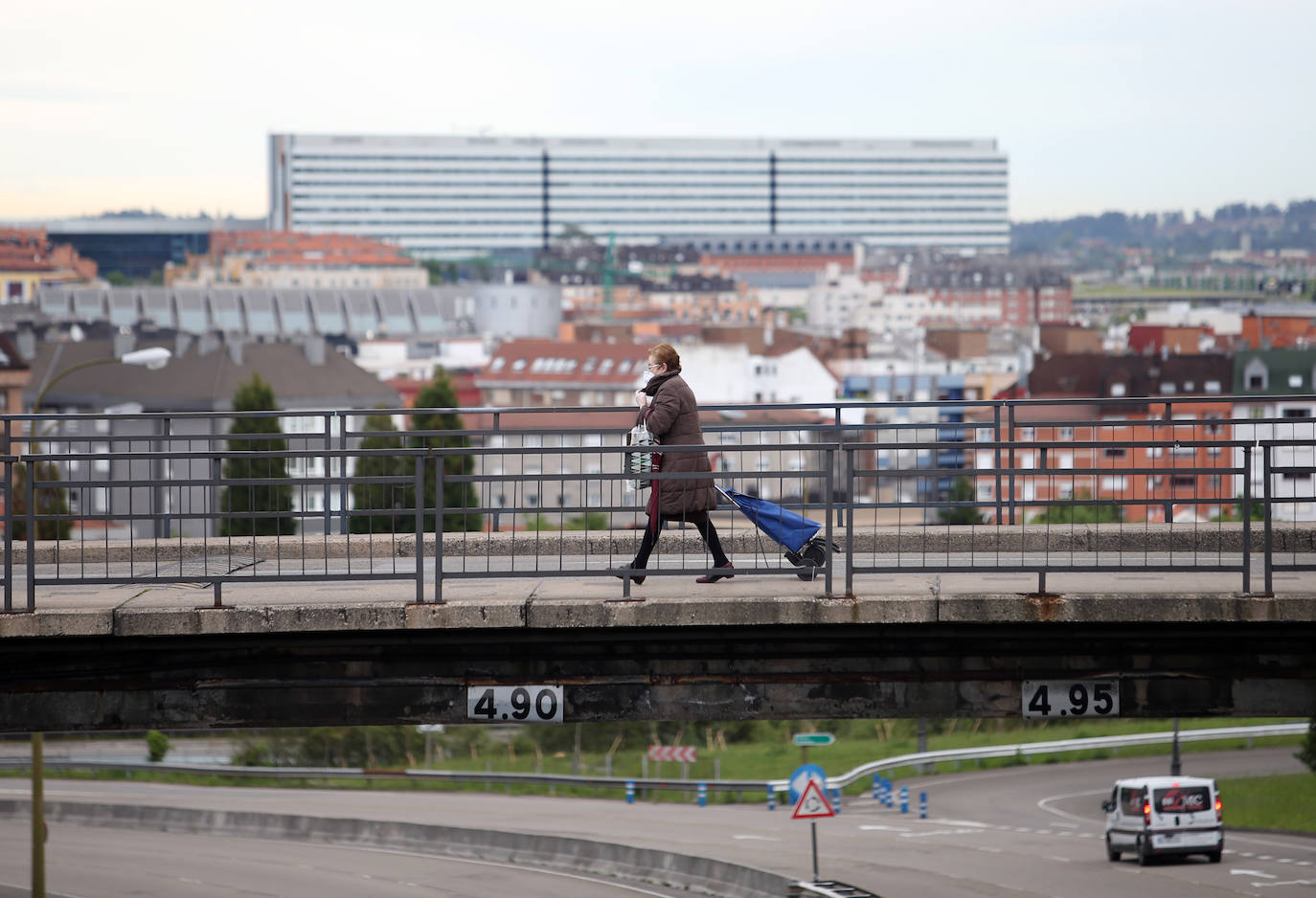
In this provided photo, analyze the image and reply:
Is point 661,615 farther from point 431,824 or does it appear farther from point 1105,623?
point 431,824

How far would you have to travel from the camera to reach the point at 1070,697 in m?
10.4

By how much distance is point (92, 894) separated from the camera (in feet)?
85.4

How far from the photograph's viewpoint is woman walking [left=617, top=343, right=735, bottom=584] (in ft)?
34.9

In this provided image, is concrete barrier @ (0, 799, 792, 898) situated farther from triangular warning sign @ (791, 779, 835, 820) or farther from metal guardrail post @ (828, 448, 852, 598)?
metal guardrail post @ (828, 448, 852, 598)

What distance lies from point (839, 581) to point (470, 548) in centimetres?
342

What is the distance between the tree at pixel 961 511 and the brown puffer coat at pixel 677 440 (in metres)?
3.04

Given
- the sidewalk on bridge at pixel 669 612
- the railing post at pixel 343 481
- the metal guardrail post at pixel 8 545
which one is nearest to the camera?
the metal guardrail post at pixel 8 545

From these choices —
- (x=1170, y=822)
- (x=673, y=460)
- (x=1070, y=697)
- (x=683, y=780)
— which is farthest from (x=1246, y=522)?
(x=683, y=780)

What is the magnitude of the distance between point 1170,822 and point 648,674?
1893 cm

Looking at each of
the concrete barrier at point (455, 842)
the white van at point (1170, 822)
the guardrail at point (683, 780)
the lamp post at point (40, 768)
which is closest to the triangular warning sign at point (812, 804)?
the concrete barrier at point (455, 842)

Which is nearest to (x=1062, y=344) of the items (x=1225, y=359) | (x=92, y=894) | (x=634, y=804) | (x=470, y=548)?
(x=1225, y=359)

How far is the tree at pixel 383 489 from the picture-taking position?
12227 millimetres

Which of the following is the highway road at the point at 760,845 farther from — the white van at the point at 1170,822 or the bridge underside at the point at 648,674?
the bridge underside at the point at 648,674

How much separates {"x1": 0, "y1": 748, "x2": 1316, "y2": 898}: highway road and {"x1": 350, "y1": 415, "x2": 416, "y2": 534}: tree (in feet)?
20.1
